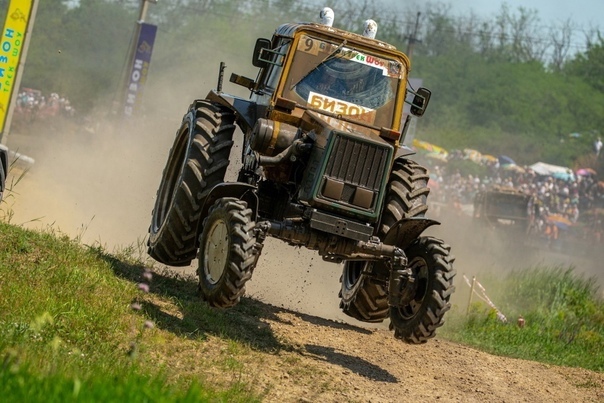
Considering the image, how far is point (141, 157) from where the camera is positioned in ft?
89.6

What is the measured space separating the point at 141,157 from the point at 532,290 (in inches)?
458

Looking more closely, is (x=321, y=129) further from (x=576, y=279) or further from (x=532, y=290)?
(x=576, y=279)

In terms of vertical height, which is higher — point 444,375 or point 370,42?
point 370,42

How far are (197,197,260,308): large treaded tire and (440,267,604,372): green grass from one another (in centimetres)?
450

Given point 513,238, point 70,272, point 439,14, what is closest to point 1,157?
point 70,272

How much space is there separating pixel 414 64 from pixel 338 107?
64.4m

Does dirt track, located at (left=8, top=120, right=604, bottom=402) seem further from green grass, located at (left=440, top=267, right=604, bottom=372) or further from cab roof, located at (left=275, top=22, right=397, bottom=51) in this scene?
cab roof, located at (left=275, top=22, right=397, bottom=51)

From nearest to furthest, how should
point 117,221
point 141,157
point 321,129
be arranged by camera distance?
point 321,129 < point 117,221 < point 141,157

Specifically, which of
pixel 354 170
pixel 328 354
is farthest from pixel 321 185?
pixel 328 354

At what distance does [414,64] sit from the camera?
74125 mm

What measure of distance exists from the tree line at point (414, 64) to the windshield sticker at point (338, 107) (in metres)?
32.9

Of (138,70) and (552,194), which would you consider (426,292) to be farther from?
(552,194)

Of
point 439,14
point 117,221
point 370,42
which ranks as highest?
point 439,14

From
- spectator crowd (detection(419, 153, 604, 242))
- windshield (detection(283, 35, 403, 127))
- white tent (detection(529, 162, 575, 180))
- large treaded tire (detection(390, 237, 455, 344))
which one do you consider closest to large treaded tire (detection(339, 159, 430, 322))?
large treaded tire (detection(390, 237, 455, 344))
